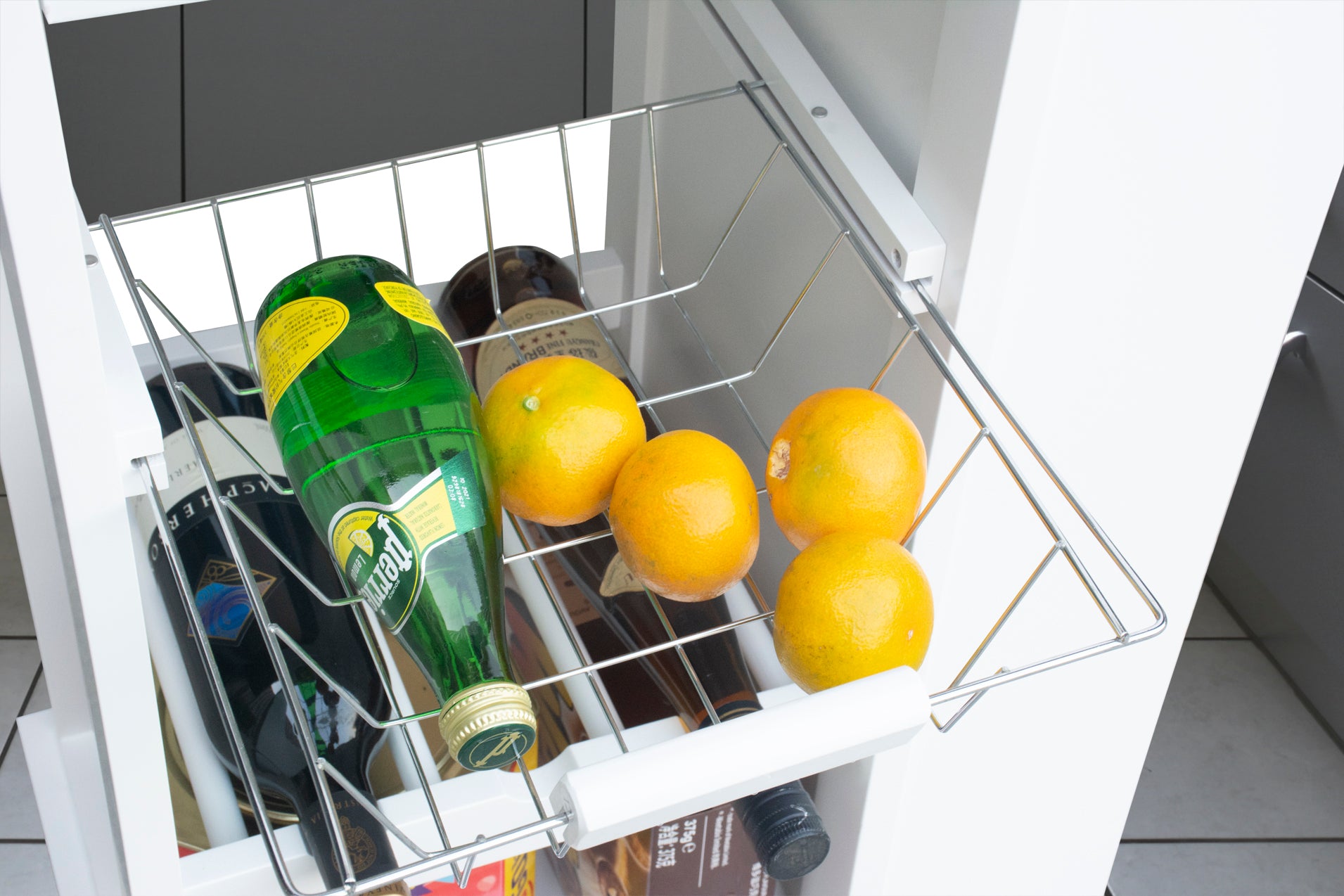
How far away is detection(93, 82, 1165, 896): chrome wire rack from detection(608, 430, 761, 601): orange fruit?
0.09 feet

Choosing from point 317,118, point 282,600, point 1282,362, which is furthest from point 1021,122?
point 317,118

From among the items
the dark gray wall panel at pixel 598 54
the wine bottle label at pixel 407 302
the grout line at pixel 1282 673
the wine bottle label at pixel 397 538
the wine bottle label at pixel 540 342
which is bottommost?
the grout line at pixel 1282 673

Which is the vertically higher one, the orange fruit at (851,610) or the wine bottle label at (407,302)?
the wine bottle label at (407,302)

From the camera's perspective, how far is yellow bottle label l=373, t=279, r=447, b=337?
514 millimetres

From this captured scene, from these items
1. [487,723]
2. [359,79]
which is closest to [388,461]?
[487,723]

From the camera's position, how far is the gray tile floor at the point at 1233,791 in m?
1.44

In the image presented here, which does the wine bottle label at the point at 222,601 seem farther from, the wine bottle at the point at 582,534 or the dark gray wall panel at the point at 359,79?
the dark gray wall panel at the point at 359,79

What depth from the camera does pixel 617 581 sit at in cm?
76

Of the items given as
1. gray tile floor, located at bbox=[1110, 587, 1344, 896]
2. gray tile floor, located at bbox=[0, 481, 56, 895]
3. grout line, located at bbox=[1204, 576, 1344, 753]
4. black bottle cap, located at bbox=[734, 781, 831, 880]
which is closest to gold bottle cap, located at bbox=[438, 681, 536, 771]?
black bottle cap, located at bbox=[734, 781, 831, 880]

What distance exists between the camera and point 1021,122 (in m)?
0.45

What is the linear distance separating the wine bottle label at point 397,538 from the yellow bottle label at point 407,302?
7 centimetres

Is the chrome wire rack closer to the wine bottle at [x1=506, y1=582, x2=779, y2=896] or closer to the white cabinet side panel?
the white cabinet side panel

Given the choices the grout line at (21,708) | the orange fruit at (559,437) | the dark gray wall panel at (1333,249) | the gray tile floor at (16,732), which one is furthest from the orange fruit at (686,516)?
the grout line at (21,708)

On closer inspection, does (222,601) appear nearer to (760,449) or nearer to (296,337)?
(296,337)
